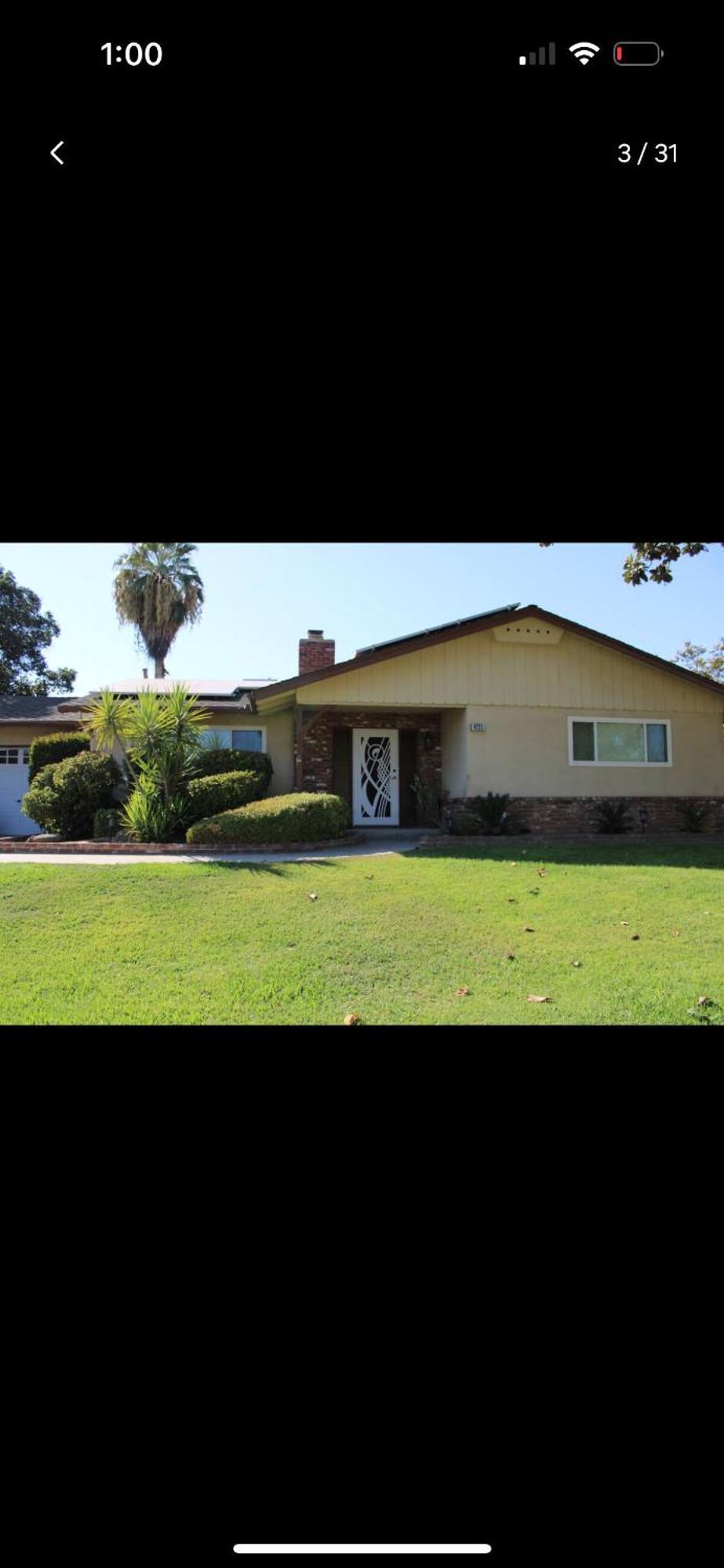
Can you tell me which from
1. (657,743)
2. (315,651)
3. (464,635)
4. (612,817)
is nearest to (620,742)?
(657,743)

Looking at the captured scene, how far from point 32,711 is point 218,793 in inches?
265

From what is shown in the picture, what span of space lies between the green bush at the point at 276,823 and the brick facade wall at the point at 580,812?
2278 mm

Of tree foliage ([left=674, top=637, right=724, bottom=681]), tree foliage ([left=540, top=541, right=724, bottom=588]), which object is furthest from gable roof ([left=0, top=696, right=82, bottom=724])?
tree foliage ([left=674, top=637, right=724, bottom=681])

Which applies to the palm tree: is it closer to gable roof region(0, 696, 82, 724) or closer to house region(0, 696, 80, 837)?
gable roof region(0, 696, 82, 724)

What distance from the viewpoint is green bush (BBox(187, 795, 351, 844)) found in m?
10.1

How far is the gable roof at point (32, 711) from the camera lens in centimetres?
1465

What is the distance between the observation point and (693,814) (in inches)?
489

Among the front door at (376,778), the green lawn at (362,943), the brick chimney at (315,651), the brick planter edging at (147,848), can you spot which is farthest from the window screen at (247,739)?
the green lawn at (362,943)
